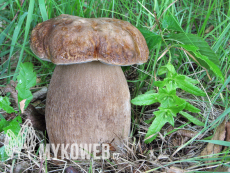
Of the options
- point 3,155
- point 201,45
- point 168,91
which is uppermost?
point 201,45

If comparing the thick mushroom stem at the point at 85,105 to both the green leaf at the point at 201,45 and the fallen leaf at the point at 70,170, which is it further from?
the green leaf at the point at 201,45

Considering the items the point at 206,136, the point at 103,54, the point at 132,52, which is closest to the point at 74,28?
the point at 103,54

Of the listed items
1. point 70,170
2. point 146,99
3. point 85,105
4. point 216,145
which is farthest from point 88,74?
point 216,145

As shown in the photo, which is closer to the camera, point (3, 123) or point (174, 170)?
point (174, 170)

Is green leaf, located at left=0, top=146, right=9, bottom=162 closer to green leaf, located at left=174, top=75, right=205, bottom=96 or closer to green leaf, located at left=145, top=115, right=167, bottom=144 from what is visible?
green leaf, located at left=145, top=115, right=167, bottom=144

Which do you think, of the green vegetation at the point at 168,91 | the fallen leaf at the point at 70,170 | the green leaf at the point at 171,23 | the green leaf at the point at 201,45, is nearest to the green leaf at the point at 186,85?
the green vegetation at the point at 168,91

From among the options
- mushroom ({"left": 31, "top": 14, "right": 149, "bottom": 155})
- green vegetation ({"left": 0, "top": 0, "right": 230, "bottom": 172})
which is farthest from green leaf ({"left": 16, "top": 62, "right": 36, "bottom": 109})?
mushroom ({"left": 31, "top": 14, "right": 149, "bottom": 155})

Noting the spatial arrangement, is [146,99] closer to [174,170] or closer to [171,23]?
[174,170]
